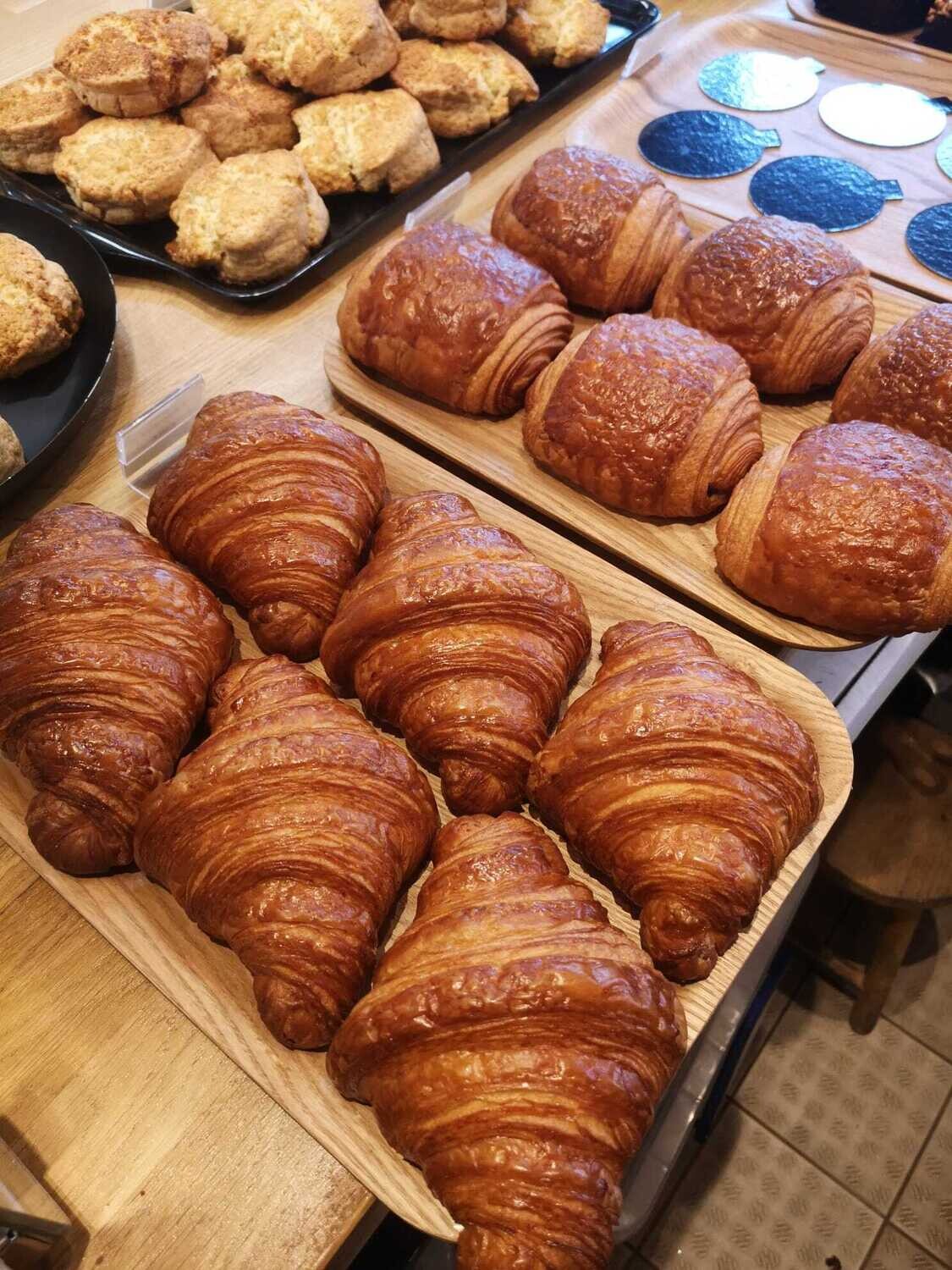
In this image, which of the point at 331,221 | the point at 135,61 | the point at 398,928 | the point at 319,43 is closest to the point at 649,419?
the point at 398,928

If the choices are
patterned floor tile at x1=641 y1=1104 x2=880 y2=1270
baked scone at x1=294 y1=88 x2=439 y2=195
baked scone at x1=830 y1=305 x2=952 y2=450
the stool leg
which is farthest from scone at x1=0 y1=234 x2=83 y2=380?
patterned floor tile at x1=641 y1=1104 x2=880 y2=1270

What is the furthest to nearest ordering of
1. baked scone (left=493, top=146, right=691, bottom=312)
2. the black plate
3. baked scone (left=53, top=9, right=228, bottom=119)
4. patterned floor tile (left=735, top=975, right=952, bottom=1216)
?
patterned floor tile (left=735, top=975, right=952, bottom=1216)
baked scone (left=53, top=9, right=228, bottom=119)
baked scone (left=493, top=146, right=691, bottom=312)
the black plate

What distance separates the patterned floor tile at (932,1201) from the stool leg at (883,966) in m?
0.32

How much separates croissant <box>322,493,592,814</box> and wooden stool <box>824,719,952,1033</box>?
1.20m

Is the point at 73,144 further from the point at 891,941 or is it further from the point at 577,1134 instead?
the point at 891,941

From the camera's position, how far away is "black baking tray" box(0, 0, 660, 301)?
228 cm

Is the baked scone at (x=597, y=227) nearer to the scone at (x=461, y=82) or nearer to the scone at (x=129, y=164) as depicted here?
the scone at (x=461, y=82)

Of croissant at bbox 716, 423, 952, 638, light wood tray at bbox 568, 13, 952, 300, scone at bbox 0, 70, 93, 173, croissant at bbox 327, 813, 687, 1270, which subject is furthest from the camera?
light wood tray at bbox 568, 13, 952, 300

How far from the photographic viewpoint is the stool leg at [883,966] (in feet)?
8.04

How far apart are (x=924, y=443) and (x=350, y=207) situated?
60.2 inches

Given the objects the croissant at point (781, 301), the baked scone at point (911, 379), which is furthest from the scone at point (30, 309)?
the baked scone at point (911, 379)

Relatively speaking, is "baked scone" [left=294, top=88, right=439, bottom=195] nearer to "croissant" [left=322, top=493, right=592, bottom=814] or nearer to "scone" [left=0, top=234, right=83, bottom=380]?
"scone" [left=0, top=234, right=83, bottom=380]

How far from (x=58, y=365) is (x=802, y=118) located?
7.15 ft

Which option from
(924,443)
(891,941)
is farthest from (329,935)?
(891,941)
